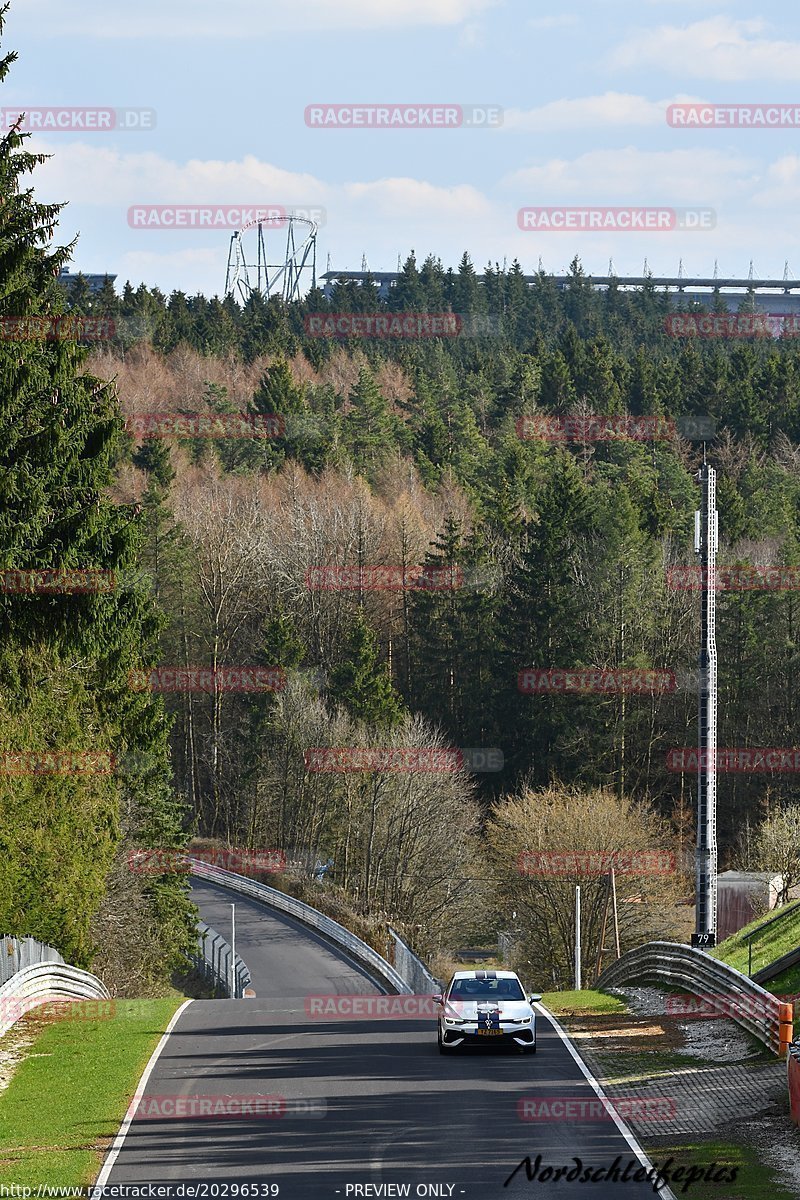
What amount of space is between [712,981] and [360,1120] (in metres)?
10.0

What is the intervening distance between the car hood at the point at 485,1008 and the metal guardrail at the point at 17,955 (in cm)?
811

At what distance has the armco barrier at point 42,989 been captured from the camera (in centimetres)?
2517

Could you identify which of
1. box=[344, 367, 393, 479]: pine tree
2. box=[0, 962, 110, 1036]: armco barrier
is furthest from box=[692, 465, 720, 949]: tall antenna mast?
box=[344, 367, 393, 479]: pine tree

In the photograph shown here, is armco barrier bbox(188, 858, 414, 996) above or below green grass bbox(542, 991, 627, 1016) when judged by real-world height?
below

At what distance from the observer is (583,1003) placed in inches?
1160

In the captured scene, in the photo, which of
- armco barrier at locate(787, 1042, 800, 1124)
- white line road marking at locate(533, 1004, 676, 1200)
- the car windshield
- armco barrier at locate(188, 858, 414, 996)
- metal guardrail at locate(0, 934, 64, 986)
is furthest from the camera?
armco barrier at locate(188, 858, 414, 996)

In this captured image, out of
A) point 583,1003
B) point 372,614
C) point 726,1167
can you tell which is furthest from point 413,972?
point 726,1167

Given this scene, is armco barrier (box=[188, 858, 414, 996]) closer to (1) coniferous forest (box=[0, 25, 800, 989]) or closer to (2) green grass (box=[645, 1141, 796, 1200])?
(1) coniferous forest (box=[0, 25, 800, 989])

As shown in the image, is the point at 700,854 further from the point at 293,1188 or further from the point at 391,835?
the point at 391,835

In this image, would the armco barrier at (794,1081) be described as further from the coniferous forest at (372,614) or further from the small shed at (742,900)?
the small shed at (742,900)

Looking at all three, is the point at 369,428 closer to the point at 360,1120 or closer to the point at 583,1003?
the point at 583,1003

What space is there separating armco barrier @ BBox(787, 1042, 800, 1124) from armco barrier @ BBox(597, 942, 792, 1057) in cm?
236

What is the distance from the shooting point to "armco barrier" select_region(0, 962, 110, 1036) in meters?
25.2

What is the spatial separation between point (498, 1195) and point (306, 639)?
74132 millimetres
